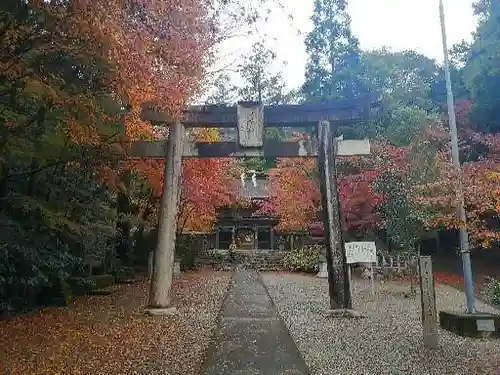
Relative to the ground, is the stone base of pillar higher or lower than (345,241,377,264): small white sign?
lower

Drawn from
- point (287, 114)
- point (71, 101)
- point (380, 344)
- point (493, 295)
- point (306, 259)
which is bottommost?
point (380, 344)

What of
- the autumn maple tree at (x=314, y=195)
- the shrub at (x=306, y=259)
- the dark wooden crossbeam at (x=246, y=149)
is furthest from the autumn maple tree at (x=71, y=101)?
the shrub at (x=306, y=259)

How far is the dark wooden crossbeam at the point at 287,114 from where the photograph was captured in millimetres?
11641

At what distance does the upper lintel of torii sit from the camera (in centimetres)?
1171

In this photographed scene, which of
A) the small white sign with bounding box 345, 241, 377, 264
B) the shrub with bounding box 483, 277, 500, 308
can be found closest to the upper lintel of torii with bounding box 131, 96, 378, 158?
the small white sign with bounding box 345, 241, 377, 264

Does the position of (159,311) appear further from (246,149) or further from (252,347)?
(246,149)

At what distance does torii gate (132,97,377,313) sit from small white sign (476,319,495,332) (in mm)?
3144

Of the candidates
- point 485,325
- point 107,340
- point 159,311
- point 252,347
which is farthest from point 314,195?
A: point 107,340

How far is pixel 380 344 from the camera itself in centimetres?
787

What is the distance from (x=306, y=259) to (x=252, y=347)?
757 inches

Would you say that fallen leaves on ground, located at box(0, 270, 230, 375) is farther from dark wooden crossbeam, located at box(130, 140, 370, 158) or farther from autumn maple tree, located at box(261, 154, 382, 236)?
autumn maple tree, located at box(261, 154, 382, 236)

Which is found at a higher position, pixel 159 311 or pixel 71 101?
pixel 71 101

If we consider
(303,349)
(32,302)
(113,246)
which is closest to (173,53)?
(303,349)

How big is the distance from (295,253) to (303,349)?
21180 millimetres
